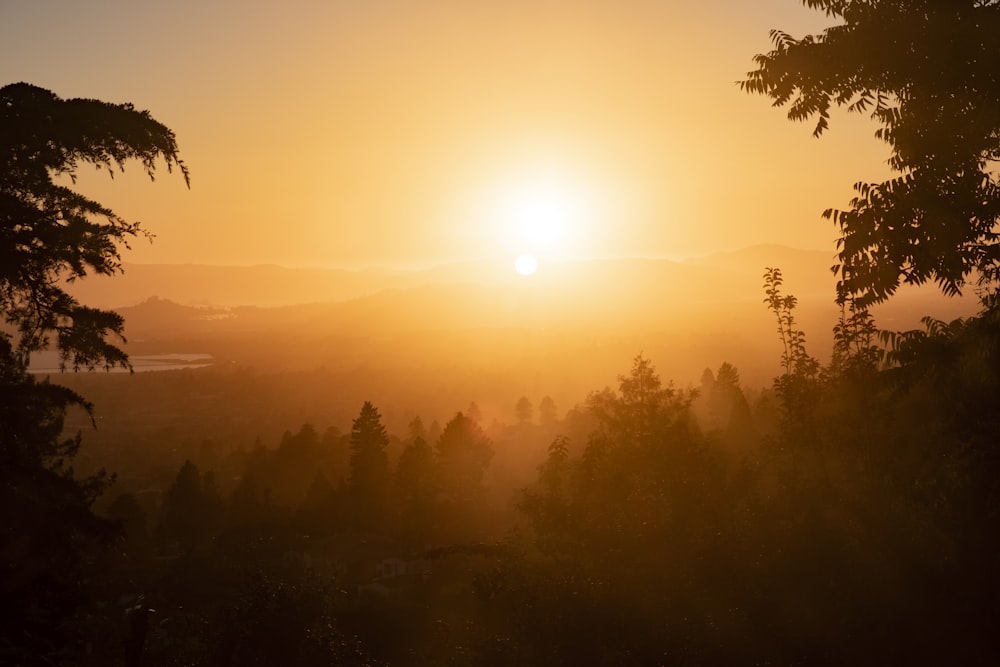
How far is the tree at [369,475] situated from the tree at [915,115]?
49.9 metres

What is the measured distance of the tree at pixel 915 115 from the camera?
8.12m

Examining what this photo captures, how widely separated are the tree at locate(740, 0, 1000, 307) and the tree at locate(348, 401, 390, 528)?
1965 inches

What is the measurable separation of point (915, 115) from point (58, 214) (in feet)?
38.6

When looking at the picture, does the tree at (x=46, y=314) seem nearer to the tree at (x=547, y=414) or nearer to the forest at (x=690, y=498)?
the forest at (x=690, y=498)

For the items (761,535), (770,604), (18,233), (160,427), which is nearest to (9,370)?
(18,233)

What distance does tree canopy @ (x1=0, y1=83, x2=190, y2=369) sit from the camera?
9727 mm

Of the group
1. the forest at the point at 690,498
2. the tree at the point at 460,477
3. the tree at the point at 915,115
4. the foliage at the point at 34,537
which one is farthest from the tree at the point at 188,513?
the tree at the point at 915,115

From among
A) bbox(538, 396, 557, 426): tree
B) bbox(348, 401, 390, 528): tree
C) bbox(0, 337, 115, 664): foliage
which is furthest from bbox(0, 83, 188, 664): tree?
bbox(538, 396, 557, 426): tree

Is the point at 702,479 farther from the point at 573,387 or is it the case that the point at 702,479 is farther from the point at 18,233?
the point at 573,387

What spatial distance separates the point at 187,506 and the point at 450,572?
3146 centimetres

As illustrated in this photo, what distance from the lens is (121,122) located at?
1058cm

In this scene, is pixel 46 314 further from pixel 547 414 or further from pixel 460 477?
pixel 547 414

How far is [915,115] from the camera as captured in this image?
856 cm

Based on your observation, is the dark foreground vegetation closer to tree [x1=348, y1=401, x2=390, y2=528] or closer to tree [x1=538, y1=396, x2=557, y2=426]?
tree [x1=348, y1=401, x2=390, y2=528]
